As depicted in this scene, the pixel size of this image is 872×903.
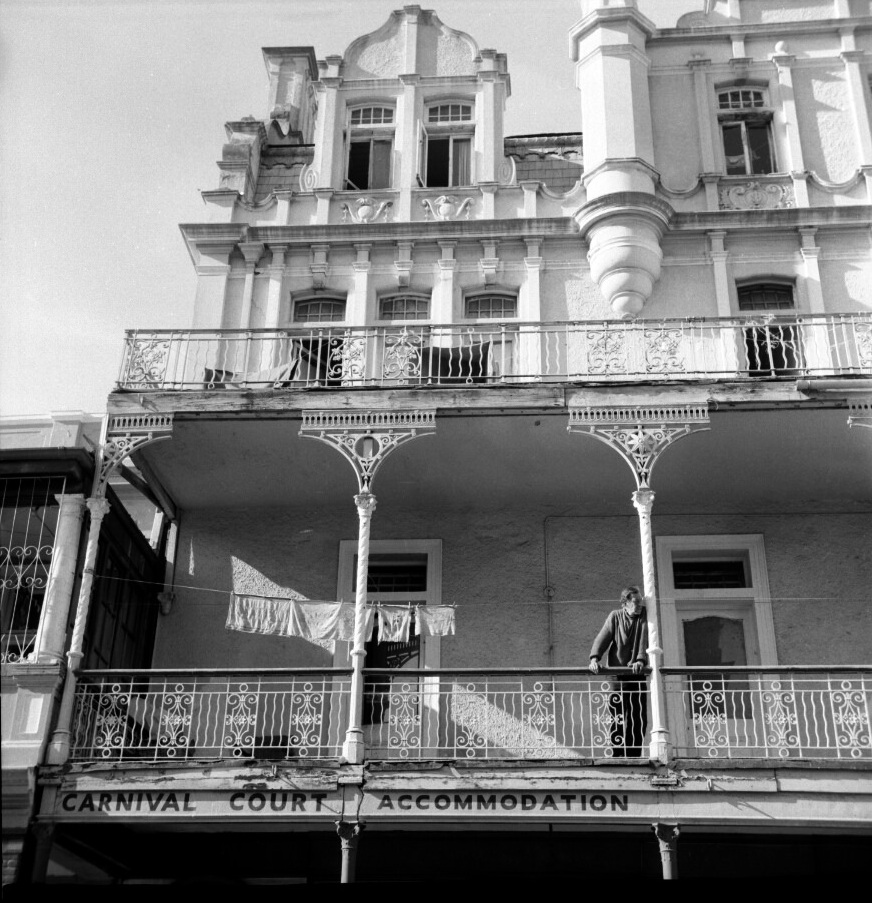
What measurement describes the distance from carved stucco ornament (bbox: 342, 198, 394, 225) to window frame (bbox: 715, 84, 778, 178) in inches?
196

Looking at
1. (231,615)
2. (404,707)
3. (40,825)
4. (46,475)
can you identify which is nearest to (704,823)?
(404,707)

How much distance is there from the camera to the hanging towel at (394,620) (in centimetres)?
1348

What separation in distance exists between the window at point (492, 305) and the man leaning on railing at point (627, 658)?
212 inches

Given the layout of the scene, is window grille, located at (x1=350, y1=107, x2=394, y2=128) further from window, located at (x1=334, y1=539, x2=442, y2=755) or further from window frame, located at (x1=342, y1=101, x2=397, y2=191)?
window, located at (x1=334, y1=539, x2=442, y2=755)

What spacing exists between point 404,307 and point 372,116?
11.6 feet

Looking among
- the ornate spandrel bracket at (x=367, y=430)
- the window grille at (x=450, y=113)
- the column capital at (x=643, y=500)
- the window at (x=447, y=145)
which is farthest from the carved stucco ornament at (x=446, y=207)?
the column capital at (x=643, y=500)

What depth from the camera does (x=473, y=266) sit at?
56.6 ft

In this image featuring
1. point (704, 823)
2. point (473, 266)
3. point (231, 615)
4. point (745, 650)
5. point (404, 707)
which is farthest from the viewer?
point (473, 266)

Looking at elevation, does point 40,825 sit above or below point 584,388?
below

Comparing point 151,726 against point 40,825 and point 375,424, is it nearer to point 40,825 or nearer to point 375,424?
point 40,825

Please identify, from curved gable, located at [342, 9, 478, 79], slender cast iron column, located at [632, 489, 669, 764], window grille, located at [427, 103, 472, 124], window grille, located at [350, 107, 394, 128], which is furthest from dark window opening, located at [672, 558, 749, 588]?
curved gable, located at [342, 9, 478, 79]

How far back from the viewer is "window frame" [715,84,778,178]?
1786 cm

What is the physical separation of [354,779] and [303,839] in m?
2.27

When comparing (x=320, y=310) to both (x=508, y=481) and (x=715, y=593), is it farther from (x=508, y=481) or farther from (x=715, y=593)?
(x=715, y=593)
